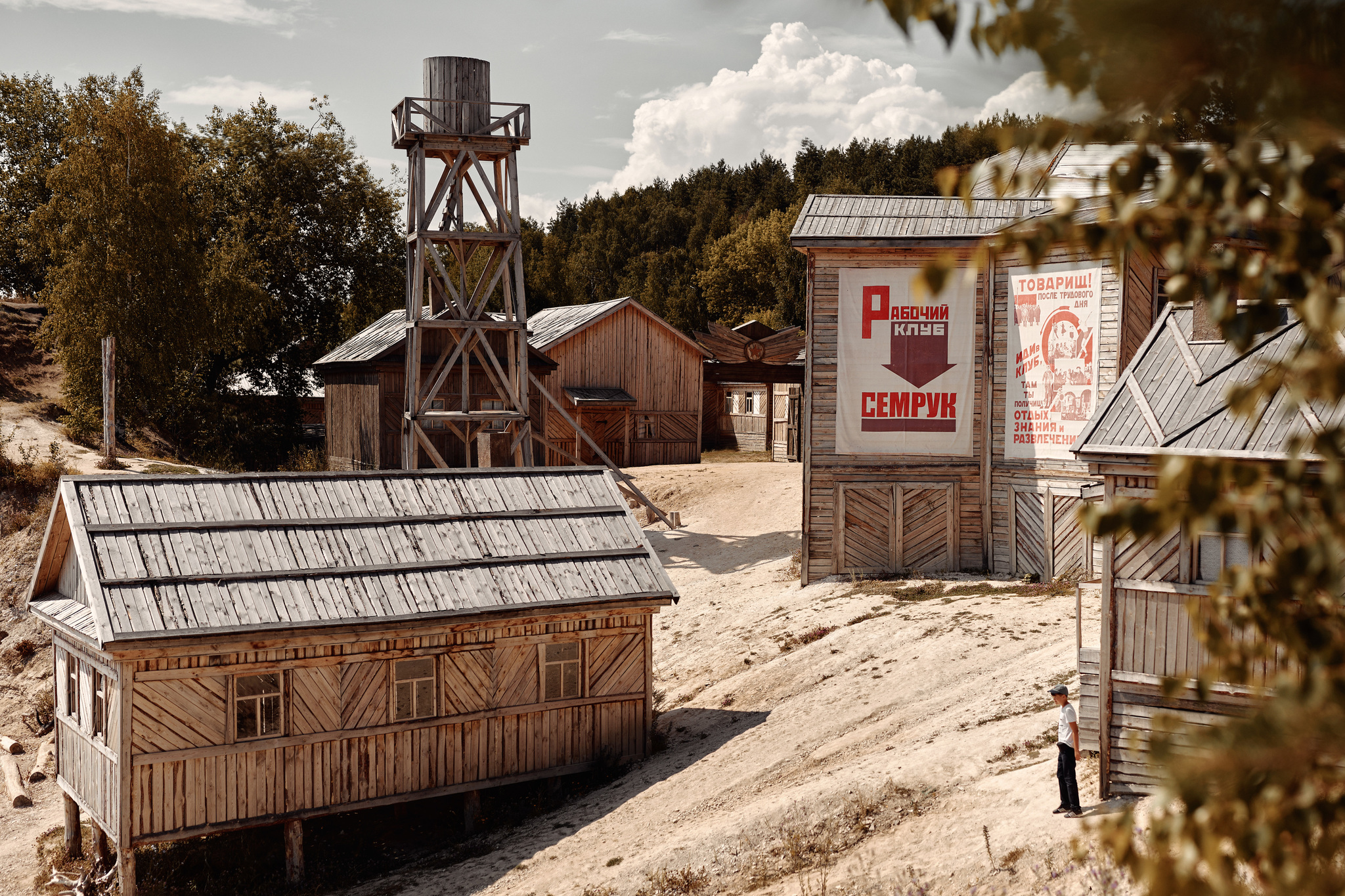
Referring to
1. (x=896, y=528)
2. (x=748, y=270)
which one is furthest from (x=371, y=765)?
(x=748, y=270)

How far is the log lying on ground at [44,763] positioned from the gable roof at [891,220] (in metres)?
18.1

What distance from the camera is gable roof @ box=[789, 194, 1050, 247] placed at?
80.1ft

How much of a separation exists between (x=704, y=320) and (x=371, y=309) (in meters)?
32.9

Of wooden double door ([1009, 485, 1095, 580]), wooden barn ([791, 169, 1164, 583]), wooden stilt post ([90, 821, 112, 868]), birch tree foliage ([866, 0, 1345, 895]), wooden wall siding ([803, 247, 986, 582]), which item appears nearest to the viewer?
birch tree foliage ([866, 0, 1345, 895])

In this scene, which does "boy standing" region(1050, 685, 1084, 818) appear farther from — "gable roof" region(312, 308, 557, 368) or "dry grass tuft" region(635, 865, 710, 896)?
"gable roof" region(312, 308, 557, 368)

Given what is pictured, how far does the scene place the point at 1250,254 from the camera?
9.93ft

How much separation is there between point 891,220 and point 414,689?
50.1ft

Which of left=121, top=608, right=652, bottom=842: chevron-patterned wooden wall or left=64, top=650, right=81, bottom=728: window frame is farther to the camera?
left=64, top=650, right=81, bottom=728: window frame

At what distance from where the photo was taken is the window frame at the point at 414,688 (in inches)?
616

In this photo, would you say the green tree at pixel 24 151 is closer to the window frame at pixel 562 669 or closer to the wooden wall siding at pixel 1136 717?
the window frame at pixel 562 669

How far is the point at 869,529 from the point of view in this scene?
2505 centimetres

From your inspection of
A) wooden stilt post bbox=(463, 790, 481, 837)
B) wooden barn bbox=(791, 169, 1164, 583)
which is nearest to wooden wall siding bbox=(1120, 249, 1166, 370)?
wooden barn bbox=(791, 169, 1164, 583)

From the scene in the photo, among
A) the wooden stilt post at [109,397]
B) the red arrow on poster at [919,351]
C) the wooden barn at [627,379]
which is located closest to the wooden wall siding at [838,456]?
the red arrow on poster at [919,351]

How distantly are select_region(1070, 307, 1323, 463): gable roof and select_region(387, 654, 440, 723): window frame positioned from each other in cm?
925
